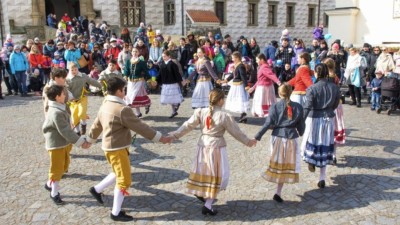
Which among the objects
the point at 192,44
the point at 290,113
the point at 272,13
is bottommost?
the point at 290,113

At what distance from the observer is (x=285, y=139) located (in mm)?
5719

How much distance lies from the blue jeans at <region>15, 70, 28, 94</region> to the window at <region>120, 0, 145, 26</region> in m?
14.9

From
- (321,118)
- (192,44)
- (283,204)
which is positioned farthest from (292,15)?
(283,204)

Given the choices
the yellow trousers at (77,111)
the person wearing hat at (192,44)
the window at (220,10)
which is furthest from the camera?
the window at (220,10)

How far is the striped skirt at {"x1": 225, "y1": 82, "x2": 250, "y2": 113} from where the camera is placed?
34.0 ft

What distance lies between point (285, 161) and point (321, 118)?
1.19 m

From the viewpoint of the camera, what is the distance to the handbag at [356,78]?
492 inches

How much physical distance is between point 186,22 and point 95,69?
14.4m

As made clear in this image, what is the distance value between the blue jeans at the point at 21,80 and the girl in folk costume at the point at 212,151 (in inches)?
461

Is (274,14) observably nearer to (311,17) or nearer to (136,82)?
(311,17)

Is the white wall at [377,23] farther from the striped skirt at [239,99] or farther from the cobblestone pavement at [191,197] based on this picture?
the striped skirt at [239,99]

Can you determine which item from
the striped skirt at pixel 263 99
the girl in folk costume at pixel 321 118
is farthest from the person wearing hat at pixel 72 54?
the girl in folk costume at pixel 321 118

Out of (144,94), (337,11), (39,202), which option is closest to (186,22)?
(337,11)

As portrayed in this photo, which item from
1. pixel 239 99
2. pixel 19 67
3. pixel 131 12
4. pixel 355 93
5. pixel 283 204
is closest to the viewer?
pixel 283 204
